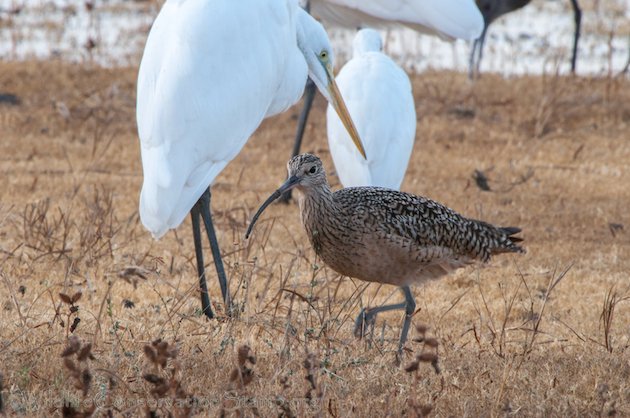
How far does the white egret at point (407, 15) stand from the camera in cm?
720

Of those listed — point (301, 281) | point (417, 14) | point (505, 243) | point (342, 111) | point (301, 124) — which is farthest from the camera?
point (301, 124)

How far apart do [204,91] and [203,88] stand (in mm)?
13

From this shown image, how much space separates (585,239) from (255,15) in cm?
289

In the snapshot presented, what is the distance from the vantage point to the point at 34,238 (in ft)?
18.9

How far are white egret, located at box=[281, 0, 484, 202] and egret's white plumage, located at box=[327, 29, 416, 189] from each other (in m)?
0.98

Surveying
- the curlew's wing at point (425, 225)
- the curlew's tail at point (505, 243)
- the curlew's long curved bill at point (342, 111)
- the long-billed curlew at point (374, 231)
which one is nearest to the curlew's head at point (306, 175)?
the long-billed curlew at point (374, 231)

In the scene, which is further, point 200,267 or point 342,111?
point 342,111

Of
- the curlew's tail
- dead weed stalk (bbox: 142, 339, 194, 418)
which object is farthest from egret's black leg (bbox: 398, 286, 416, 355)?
dead weed stalk (bbox: 142, 339, 194, 418)

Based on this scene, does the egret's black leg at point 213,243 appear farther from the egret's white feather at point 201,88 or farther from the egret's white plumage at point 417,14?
the egret's white plumage at point 417,14

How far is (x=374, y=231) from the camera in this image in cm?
443

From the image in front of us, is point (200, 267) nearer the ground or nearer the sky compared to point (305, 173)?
nearer the ground

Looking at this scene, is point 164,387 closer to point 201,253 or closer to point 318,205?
point 318,205

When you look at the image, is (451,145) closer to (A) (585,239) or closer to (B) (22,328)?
(A) (585,239)

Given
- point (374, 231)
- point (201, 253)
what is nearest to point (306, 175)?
point (374, 231)
